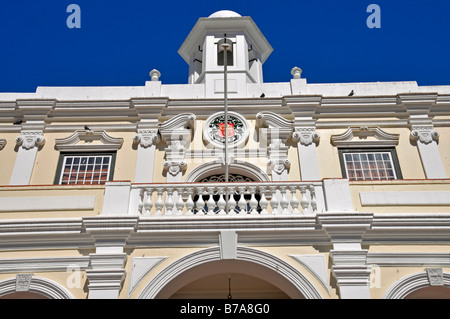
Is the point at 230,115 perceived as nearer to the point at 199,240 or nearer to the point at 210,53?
the point at 210,53

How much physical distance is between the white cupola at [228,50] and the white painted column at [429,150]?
5313 mm

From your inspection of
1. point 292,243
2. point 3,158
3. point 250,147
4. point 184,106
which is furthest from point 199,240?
point 3,158

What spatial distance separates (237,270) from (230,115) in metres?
5.83

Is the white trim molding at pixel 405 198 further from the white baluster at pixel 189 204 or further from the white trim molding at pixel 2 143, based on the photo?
the white trim molding at pixel 2 143

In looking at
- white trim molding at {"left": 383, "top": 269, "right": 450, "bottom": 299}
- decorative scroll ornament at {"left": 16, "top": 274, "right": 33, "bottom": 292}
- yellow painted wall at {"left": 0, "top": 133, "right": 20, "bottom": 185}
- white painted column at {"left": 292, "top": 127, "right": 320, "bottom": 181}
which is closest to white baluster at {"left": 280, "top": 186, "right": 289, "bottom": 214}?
white trim molding at {"left": 383, "top": 269, "right": 450, "bottom": 299}

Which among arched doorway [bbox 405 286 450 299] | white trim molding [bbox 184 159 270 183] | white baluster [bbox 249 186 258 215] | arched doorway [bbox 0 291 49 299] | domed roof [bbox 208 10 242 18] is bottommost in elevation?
arched doorway [bbox 405 286 450 299]

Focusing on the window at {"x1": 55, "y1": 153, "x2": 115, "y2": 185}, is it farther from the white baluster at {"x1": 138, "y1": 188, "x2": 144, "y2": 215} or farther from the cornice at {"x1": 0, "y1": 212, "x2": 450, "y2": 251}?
the cornice at {"x1": 0, "y1": 212, "x2": 450, "y2": 251}

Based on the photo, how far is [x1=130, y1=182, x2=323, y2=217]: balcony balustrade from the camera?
8922 mm

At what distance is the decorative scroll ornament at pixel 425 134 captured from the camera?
1291 centimetres

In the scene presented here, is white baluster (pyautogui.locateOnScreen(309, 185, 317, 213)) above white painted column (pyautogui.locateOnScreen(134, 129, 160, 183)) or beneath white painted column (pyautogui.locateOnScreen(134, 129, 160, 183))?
beneath

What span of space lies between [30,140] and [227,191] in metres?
6.61

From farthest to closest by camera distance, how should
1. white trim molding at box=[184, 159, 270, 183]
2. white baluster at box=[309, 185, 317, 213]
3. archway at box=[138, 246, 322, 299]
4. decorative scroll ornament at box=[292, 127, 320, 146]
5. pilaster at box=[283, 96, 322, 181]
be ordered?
decorative scroll ornament at box=[292, 127, 320, 146] < white trim molding at box=[184, 159, 270, 183] < pilaster at box=[283, 96, 322, 181] < white baluster at box=[309, 185, 317, 213] < archway at box=[138, 246, 322, 299]

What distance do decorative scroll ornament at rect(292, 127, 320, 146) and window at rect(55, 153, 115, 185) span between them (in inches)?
195
